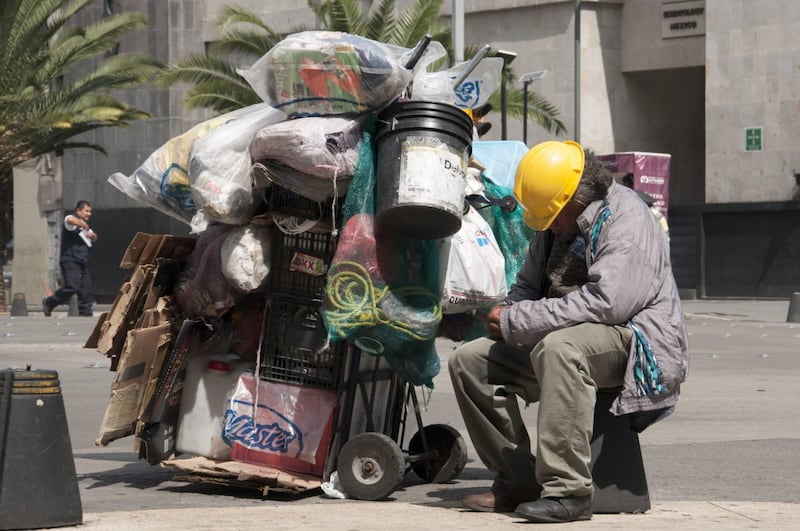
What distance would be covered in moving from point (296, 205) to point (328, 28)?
21683 mm

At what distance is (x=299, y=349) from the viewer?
6379mm

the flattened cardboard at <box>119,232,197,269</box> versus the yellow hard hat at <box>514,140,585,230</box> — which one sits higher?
the yellow hard hat at <box>514,140,585,230</box>

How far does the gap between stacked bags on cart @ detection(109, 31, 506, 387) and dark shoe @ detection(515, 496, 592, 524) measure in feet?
3.06

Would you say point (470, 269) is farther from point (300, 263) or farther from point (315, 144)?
point (315, 144)

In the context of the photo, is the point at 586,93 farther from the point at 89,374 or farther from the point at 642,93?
the point at 89,374

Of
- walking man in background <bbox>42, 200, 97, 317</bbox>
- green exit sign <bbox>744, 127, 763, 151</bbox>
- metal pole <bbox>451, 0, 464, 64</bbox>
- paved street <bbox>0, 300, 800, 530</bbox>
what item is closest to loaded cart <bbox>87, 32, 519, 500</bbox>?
paved street <bbox>0, 300, 800, 530</bbox>

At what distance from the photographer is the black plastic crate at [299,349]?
633 cm

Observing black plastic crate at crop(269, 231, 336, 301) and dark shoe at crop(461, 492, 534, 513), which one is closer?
dark shoe at crop(461, 492, 534, 513)

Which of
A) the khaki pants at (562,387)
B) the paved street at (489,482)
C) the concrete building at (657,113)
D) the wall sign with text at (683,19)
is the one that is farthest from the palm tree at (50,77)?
the khaki pants at (562,387)

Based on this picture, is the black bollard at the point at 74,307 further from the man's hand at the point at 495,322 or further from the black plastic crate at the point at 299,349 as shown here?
the man's hand at the point at 495,322

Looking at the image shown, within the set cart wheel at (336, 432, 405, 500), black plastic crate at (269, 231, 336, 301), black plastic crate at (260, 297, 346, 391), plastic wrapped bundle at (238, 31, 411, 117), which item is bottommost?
cart wheel at (336, 432, 405, 500)

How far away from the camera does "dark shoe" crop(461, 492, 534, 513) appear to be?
5852 mm

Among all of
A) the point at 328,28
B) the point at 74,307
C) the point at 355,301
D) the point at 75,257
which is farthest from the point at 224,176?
the point at 328,28

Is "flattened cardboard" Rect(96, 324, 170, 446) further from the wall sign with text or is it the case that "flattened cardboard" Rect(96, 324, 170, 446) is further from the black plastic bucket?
the wall sign with text
